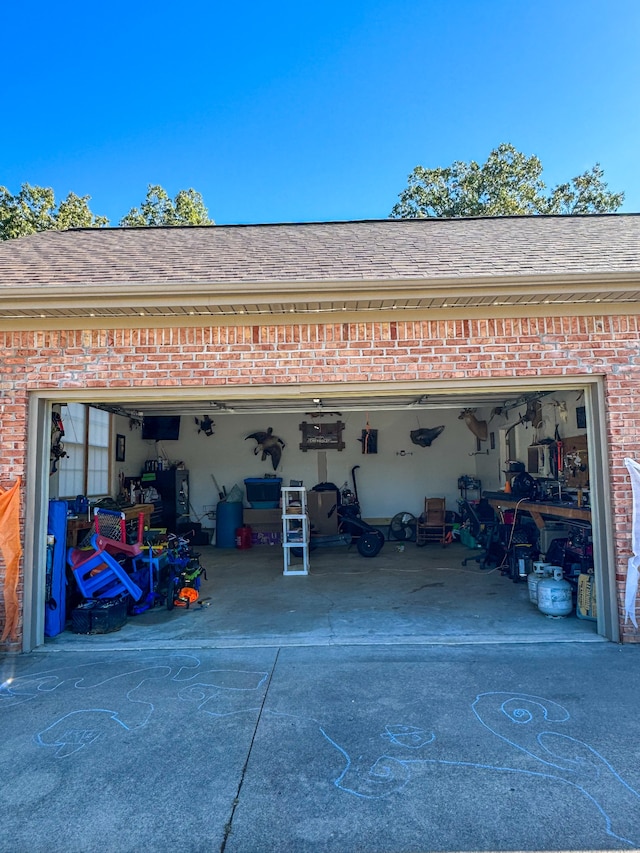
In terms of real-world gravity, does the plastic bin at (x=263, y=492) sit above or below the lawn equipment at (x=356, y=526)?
above

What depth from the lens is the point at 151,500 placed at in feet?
40.8

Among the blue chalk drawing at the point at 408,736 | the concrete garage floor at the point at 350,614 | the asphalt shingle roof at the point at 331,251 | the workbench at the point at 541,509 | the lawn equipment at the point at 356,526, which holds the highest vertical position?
the asphalt shingle roof at the point at 331,251

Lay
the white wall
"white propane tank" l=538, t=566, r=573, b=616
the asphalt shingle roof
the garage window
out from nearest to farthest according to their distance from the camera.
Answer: the asphalt shingle roof, "white propane tank" l=538, t=566, r=573, b=616, the garage window, the white wall

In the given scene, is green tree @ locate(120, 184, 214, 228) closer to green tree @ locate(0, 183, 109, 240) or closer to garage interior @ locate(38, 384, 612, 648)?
green tree @ locate(0, 183, 109, 240)

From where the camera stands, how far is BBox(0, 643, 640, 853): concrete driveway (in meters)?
2.50

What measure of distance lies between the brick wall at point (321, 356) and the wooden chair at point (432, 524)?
7.20 metres

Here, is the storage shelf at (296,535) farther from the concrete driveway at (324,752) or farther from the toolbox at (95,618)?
the concrete driveway at (324,752)

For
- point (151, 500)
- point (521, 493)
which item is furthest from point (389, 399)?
point (151, 500)

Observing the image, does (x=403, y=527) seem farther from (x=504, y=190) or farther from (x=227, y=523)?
(x=504, y=190)

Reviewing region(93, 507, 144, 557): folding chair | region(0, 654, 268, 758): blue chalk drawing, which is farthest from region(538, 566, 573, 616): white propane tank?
region(93, 507, 144, 557): folding chair

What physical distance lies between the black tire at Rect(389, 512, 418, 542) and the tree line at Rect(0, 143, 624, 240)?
12775 millimetres

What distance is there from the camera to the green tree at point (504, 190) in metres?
21.2

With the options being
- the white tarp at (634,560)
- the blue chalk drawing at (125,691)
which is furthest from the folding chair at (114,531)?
the white tarp at (634,560)

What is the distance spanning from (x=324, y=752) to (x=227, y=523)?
392 inches
